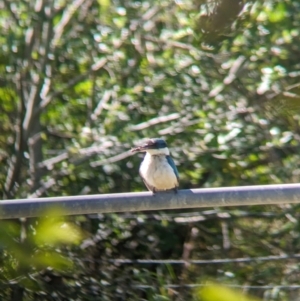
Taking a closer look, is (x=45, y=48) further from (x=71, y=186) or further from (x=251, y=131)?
(x=251, y=131)

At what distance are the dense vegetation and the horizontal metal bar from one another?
9.93ft

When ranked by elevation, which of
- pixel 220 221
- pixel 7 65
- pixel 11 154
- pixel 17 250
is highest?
pixel 7 65

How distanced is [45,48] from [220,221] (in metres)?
2.25

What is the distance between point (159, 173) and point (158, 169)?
57mm

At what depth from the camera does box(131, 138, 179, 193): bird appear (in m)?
4.55

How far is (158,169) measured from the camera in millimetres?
4621

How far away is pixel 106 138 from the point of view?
616cm

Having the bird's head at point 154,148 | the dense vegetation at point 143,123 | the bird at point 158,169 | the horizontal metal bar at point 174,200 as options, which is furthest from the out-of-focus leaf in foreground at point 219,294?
the dense vegetation at point 143,123

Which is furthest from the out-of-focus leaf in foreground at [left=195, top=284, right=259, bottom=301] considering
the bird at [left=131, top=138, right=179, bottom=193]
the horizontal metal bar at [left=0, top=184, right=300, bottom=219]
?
the bird at [left=131, top=138, right=179, bottom=193]

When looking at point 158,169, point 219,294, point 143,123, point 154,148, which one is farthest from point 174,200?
point 143,123

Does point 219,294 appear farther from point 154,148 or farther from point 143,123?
point 143,123

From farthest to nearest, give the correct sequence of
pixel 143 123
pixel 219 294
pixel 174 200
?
pixel 143 123 → pixel 174 200 → pixel 219 294

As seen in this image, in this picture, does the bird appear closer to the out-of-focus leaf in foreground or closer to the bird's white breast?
the bird's white breast

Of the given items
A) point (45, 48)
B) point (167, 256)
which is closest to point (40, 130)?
point (45, 48)
